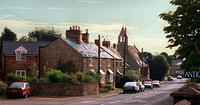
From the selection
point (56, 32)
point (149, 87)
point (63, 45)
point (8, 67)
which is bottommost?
point (149, 87)

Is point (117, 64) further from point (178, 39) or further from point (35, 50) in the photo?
point (178, 39)

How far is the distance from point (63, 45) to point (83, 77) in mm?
10168

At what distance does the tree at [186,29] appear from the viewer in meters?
23.5

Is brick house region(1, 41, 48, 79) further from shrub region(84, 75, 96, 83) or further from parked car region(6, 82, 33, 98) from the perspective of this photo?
parked car region(6, 82, 33, 98)

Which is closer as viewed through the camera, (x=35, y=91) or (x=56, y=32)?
(x=35, y=91)

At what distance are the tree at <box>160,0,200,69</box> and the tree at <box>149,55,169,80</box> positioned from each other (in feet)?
267

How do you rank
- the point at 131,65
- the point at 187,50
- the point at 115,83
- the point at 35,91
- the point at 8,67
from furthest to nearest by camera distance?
the point at 131,65 → the point at 115,83 → the point at 8,67 → the point at 35,91 → the point at 187,50

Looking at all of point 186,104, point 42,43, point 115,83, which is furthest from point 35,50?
point 186,104

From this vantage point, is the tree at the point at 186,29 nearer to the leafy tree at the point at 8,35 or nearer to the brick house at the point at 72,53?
the brick house at the point at 72,53

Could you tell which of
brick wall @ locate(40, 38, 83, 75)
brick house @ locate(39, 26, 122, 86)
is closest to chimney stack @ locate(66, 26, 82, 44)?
brick house @ locate(39, 26, 122, 86)

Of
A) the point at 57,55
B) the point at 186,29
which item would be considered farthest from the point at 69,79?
the point at 186,29

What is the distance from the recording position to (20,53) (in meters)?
49.7

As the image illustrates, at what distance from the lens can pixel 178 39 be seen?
80.9 feet

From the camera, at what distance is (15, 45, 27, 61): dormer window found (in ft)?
162
